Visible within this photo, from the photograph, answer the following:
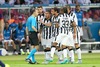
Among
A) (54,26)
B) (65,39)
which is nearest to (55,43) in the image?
(65,39)

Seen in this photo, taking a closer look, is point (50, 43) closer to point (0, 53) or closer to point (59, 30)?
point (59, 30)

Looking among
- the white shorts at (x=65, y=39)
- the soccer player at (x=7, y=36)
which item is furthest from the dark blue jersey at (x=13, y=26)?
the white shorts at (x=65, y=39)

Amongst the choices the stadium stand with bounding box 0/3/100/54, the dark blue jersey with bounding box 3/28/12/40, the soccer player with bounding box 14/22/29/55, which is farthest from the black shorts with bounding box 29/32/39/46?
the stadium stand with bounding box 0/3/100/54

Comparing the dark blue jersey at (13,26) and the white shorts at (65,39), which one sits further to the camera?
the dark blue jersey at (13,26)

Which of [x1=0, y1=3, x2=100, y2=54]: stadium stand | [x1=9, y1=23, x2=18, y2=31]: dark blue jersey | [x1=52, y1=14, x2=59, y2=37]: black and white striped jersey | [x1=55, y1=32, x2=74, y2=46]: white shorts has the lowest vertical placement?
[x1=9, y1=23, x2=18, y2=31]: dark blue jersey

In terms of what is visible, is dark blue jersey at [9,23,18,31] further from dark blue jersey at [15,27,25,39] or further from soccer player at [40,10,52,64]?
soccer player at [40,10,52,64]

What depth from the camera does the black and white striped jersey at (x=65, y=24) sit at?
66.8 ft

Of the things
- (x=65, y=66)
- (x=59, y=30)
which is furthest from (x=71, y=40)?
(x=65, y=66)

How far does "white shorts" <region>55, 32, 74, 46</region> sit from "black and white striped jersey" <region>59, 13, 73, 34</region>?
16cm

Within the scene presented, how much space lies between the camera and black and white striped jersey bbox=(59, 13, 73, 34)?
20375 mm

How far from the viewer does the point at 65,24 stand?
67.3 feet

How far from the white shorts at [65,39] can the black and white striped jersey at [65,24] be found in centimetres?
16

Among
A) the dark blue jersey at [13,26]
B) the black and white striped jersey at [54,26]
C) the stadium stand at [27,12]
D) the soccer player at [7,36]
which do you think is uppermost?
the black and white striped jersey at [54,26]

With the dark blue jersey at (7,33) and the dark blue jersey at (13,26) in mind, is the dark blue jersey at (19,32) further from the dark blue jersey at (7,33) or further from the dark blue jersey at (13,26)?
the dark blue jersey at (7,33)
